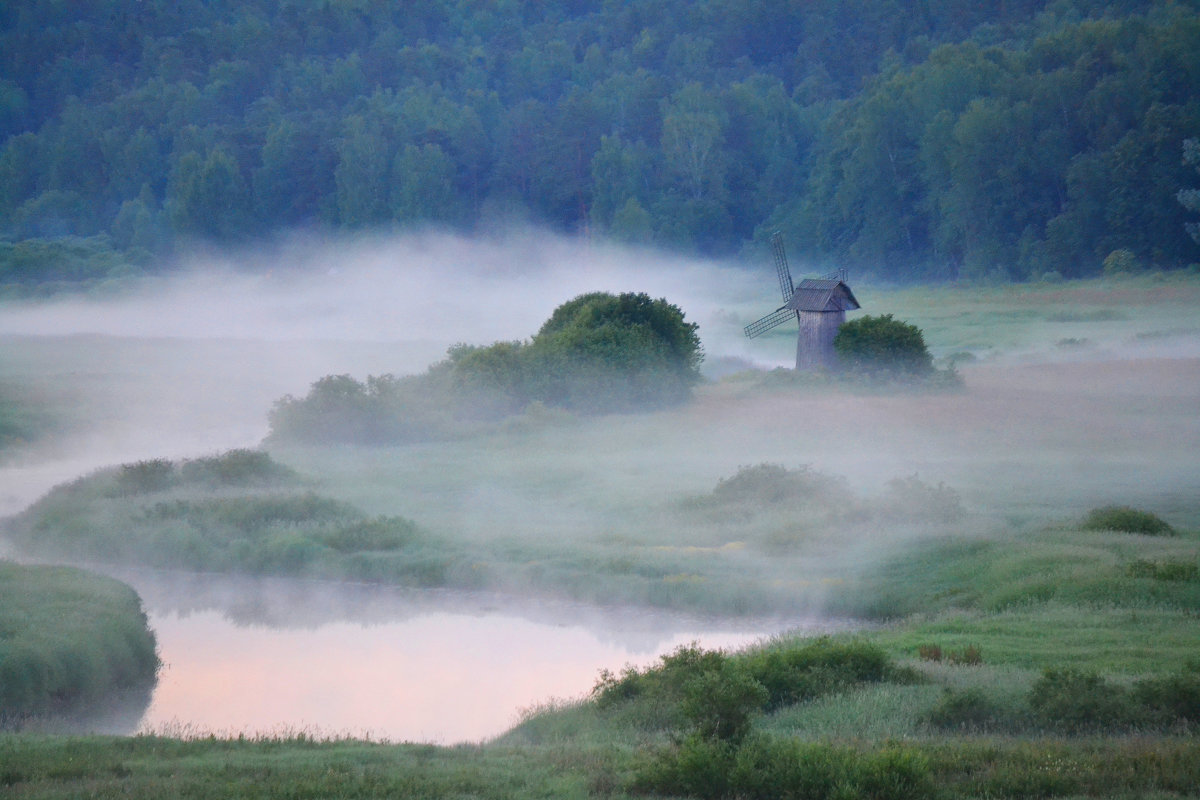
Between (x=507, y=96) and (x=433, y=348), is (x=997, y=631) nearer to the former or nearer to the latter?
(x=433, y=348)

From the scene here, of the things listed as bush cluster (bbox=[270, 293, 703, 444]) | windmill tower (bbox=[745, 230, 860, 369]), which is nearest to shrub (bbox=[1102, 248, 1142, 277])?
windmill tower (bbox=[745, 230, 860, 369])

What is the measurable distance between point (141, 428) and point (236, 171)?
78.2 m

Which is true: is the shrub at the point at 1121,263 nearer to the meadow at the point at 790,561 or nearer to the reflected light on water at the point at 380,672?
the meadow at the point at 790,561

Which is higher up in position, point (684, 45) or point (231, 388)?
point (684, 45)

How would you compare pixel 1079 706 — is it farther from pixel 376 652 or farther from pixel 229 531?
pixel 229 531

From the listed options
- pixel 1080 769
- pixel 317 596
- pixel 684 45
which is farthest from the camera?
pixel 684 45

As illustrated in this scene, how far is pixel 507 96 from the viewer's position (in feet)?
537

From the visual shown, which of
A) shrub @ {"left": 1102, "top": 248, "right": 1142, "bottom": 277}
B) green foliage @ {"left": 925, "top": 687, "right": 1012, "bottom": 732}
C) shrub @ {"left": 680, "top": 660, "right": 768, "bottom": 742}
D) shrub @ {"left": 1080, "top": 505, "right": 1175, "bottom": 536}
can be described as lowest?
green foliage @ {"left": 925, "top": 687, "right": 1012, "bottom": 732}

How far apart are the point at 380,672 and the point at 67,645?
4.94 meters

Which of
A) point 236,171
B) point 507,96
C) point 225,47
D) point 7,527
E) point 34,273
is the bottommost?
point 7,527

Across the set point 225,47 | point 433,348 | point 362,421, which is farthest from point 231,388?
point 225,47

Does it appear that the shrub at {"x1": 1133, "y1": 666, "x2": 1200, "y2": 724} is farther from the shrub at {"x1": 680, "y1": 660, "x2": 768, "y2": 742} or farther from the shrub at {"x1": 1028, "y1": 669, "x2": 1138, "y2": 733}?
the shrub at {"x1": 680, "y1": 660, "x2": 768, "y2": 742}

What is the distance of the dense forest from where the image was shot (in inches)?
3556

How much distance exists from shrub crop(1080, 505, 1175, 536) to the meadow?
29 centimetres
